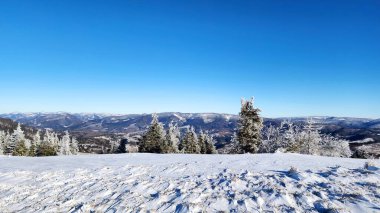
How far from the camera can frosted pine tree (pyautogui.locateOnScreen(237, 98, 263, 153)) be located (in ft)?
156

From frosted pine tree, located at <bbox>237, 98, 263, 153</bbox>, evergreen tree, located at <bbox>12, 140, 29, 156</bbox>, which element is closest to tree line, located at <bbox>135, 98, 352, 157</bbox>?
frosted pine tree, located at <bbox>237, 98, 263, 153</bbox>

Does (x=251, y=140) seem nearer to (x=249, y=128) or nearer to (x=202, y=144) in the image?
(x=249, y=128)

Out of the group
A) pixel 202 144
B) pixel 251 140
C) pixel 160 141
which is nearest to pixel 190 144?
pixel 202 144

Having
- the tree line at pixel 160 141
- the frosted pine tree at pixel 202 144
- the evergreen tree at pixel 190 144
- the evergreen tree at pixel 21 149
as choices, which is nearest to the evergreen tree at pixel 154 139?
the tree line at pixel 160 141

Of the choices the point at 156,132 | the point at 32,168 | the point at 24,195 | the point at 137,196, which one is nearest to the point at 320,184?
the point at 137,196

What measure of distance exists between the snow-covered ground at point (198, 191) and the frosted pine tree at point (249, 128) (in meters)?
31.4

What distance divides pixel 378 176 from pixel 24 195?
1470 centimetres

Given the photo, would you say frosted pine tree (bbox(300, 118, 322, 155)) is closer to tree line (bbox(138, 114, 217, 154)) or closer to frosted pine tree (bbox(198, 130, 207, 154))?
tree line (bbox(138, 114, 217, 154))

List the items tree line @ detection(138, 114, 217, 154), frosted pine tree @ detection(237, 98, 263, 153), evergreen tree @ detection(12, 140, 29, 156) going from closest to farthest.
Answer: frosted pine tree @ detection(237, 98, 263, 153)
tree line @ detection(138, 114, 217, 154)
evergreen tree @ detection(12, 140, 29, 156)

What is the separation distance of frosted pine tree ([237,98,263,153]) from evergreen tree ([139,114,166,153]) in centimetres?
1742

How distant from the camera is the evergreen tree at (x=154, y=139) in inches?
2288

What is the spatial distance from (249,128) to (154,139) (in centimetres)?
2033

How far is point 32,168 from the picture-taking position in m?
19.3

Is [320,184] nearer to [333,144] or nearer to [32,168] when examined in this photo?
[32,168]
